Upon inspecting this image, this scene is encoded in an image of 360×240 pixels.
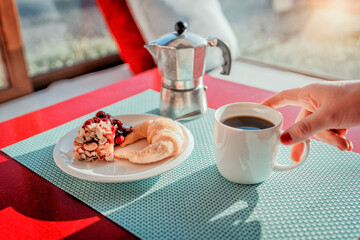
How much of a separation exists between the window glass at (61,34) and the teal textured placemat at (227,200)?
5.49 ft

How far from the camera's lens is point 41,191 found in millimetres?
609

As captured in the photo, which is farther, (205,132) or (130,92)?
(130,92)

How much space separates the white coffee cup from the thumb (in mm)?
13

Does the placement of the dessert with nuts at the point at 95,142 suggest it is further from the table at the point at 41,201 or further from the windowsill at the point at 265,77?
the windowsill at the point at 265,77

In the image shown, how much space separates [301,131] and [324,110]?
0.06m

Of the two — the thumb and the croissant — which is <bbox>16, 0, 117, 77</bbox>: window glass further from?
the thumb

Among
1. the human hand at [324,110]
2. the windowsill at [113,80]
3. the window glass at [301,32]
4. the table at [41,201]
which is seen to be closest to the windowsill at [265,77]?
the windowsill at [113,80]

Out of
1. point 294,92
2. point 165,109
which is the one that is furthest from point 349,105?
point 165,109

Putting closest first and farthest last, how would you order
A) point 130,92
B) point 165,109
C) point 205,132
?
point 205,132
point 165,109
point 130,92

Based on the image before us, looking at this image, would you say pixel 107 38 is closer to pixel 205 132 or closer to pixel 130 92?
pixel 130 92

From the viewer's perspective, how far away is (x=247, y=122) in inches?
25.0

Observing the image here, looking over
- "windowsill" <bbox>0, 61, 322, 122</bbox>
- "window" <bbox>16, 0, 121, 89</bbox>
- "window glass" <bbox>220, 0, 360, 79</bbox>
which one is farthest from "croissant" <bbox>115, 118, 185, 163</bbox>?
"window glass" <bbox>220, 0, 360, 79</bbox>

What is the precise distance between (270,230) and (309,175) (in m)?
0.18

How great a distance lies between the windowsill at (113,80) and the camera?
4.17 feet
